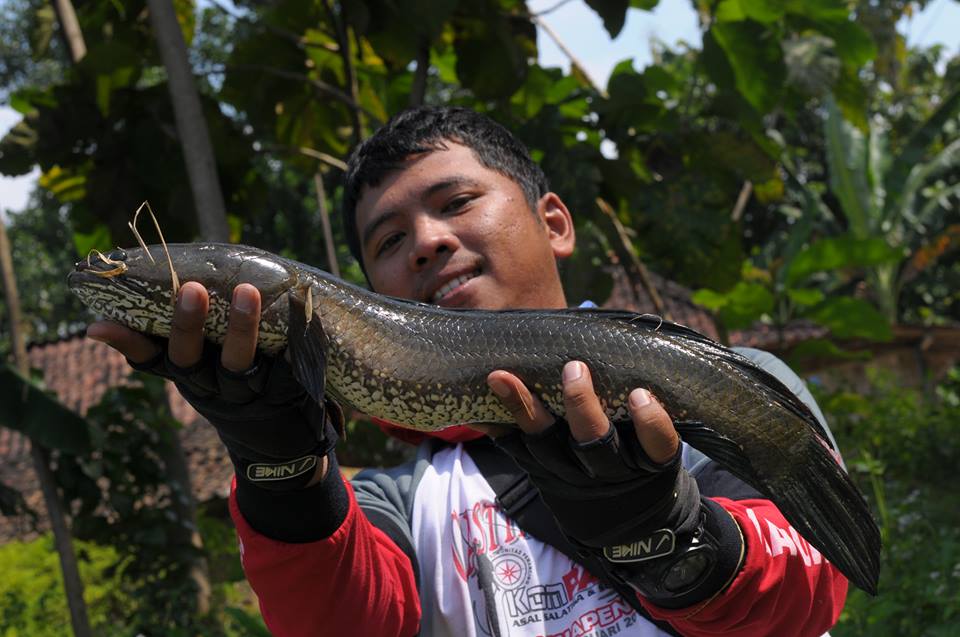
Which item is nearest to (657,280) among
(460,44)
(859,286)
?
(859,286)

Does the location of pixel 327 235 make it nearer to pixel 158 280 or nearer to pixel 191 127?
pixel 191 127

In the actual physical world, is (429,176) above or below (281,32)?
below

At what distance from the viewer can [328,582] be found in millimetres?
2443

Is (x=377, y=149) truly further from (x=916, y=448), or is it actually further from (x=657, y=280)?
(x=657, y=280)

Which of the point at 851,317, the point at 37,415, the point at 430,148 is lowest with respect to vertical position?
the point at 430,148

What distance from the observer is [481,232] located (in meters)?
2.77

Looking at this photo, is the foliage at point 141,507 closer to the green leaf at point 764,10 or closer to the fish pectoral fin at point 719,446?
the green leaf at point 764,10

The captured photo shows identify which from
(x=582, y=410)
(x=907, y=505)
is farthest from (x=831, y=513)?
(x=907, y=505)

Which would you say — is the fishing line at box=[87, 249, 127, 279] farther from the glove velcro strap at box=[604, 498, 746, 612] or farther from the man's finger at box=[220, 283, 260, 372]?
the glove velcro strap at box=[604, 498, 746, 612]

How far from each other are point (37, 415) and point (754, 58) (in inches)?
183

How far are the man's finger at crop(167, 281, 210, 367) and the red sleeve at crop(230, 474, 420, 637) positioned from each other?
1.71 feet

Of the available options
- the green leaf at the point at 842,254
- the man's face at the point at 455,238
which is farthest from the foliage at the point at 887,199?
the man's face at the point at 455,238

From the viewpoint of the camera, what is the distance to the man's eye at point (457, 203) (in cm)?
284

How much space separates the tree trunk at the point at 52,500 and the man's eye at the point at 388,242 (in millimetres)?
3984
